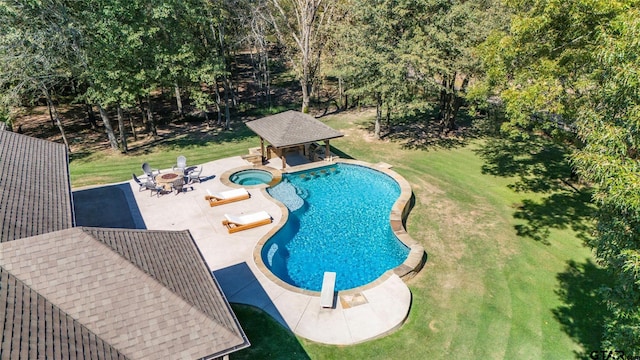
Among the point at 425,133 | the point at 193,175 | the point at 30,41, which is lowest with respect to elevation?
the point at 193,175

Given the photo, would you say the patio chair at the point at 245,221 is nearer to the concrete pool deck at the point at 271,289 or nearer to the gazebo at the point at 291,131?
the concrete pool deck at the point at 271,289

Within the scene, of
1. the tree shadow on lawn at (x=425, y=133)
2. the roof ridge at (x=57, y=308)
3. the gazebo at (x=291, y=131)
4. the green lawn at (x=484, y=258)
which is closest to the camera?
the roof ridge at (x=57, y=308)

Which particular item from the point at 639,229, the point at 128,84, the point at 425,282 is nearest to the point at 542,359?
the point at 425,282

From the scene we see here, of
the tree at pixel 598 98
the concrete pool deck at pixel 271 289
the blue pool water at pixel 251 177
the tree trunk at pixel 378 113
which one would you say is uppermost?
the tree at pixel 598 98

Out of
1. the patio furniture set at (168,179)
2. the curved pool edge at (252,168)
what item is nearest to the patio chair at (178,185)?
the patio furniture set at (168,179)

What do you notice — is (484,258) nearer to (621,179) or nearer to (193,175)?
(621,179)

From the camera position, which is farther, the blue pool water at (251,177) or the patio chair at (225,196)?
the blue pool water at (251,177)

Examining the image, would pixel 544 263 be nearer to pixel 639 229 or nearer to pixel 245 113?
pixel 639 229

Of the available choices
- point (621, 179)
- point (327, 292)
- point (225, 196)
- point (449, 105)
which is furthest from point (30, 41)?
point (449, 105)
